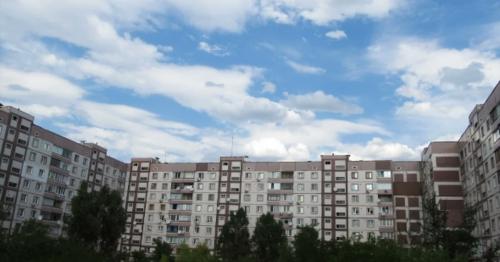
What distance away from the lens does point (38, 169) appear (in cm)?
8119

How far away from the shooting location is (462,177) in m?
67.7

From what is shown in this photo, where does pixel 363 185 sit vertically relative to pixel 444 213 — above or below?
above

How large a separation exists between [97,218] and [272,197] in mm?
43178

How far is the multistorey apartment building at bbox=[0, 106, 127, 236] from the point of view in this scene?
75938mm

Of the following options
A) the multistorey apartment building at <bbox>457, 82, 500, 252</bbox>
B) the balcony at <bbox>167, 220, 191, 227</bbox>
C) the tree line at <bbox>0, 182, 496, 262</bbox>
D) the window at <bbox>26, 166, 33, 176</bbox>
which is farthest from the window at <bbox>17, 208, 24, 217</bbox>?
the multistorey apartment building at <bbox>457, 82, 500, 252</bbox>

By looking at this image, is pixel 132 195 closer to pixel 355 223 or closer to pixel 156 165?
pixel 156 165

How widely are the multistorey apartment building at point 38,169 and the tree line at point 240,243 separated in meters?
23.1

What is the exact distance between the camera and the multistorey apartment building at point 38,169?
249 ft

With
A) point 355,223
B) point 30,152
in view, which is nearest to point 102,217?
point 30,152

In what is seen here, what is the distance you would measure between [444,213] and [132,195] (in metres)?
74.2

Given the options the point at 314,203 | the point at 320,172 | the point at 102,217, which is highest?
the point at 320,172

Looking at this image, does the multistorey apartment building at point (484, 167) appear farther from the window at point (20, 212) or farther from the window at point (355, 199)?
the window at point (20, 212)

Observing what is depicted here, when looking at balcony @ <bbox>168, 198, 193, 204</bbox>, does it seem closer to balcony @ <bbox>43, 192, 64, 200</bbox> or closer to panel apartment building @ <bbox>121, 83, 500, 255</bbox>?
panel apartment building @ <bbox>121, 83, 500, 255</bbox>

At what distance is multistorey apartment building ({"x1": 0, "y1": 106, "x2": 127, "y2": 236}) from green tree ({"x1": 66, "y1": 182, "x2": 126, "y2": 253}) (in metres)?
21.9
